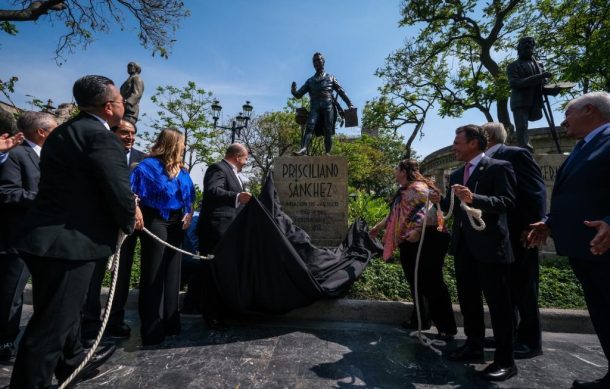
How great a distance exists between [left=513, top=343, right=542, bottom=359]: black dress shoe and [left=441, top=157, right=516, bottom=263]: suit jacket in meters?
1.03

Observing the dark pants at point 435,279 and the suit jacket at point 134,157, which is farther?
the suit jacket at point 134,157

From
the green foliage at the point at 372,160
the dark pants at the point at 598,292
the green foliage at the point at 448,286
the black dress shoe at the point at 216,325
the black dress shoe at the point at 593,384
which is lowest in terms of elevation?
the black dress shoe at the point at 593,384

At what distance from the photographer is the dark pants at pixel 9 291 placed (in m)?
2.87

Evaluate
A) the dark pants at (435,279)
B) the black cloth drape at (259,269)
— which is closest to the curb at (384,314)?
the black cloth drape at (259,269)

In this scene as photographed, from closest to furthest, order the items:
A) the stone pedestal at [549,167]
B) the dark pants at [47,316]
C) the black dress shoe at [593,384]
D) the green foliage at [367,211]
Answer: the dark pants at [47,316] < the black dress shoe at [593,384] < the stone pedestal at [549,167] < the green foliage at [367,211]

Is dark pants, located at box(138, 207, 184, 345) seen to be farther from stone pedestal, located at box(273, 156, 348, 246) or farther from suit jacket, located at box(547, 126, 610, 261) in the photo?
suit jacket, located at box(547, 126, 610, 261)

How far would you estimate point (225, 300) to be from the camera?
12.3 ft

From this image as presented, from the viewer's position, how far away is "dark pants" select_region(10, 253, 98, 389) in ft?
6.12

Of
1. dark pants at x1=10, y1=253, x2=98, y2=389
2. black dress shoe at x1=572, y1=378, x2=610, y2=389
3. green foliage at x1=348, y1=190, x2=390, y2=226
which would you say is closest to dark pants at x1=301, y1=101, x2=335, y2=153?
green foliage at x1=348, y1=190, x2=390, y2=226

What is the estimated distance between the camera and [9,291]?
290 cm

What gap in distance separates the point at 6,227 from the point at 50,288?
1441mm

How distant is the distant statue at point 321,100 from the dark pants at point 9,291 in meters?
4.99

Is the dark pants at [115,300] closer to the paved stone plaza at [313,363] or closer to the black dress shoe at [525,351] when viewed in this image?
the paved stone plaza at [313,363]

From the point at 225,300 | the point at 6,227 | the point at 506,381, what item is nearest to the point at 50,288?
the point at 6,227
